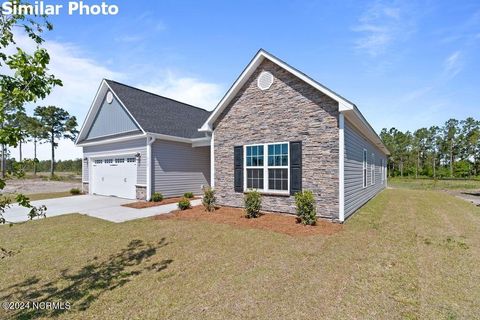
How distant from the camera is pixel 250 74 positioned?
31.6ft

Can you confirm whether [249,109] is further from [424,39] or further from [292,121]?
[424,39]

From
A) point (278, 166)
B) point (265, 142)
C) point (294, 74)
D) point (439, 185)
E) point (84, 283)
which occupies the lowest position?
point (439, 185)

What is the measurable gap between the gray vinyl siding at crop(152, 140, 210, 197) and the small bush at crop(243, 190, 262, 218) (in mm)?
6419

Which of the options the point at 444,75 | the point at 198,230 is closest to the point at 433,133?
the point at 444,75

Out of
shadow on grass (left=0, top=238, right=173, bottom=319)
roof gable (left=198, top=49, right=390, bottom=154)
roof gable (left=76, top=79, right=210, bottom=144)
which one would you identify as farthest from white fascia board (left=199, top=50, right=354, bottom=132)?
shadow on grass (left=0, top=238, right=173, bottom=319)

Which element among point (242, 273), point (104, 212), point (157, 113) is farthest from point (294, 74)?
point (104, 212)

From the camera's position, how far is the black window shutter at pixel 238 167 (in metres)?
9.88

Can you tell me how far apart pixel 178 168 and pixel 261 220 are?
7467mm

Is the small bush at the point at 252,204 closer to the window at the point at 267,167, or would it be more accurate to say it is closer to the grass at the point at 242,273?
the window at the point at 267,167

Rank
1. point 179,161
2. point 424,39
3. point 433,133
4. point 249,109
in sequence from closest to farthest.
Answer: point 424,39, point 249,109, point 179,161, point 433,133

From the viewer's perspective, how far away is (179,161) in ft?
45.8

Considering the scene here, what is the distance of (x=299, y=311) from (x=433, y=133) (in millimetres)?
69924

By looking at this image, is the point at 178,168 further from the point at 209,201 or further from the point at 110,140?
the point at 209,201

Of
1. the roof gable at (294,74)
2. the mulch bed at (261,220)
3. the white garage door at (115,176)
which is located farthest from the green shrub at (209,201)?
the white garage door at (115,176)
